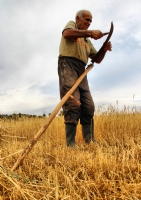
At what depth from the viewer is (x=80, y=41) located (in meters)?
3.85

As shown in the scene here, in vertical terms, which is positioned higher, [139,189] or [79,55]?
[79,55]

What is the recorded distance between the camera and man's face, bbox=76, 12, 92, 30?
148 inches

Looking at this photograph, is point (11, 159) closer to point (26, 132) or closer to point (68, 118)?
point (68, 118)

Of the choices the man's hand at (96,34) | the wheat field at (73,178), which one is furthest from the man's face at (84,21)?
the wheat field at (73,178)

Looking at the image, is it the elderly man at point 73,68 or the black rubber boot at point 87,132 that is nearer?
the elderly man at point 73,68

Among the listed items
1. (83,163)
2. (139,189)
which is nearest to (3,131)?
(83,163)

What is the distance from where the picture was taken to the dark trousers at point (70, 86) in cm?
366

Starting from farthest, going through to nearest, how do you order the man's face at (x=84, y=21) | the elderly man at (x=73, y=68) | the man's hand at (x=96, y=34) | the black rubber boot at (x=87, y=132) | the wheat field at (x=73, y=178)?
the black rubber boot at (x=87, y=132), the man's face at (x=84, y=21), the elderly man at (x=73, y=68), the man's hand at (x=96, y=34), the wheat field at (x=73, y=178)

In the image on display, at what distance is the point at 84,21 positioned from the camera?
3.78 metres

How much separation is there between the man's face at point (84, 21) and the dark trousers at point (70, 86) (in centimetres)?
50

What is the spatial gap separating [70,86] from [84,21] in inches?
38.1

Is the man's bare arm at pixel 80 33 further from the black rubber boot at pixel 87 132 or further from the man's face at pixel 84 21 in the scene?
Result: the black rubber boot at pixel 87 132

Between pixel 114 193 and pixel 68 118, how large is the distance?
2.08 m

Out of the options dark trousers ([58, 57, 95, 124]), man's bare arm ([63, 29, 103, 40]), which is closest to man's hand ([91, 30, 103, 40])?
man's bare arm ([63, 29, 103, 40])
